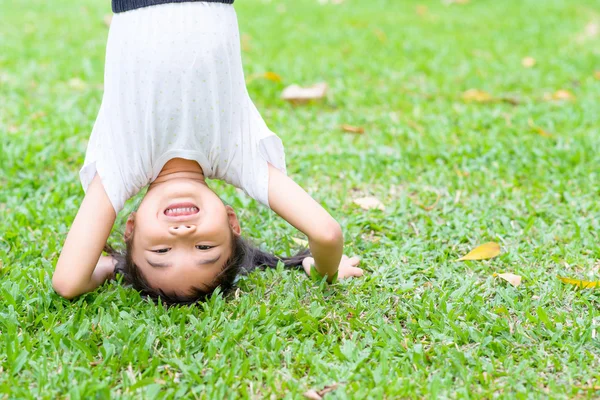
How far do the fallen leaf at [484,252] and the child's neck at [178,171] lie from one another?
3.56 ft

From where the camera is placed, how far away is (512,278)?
2.52 meters

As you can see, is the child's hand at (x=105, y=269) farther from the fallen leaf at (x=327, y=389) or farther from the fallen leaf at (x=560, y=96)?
the fallen leaf at (x=560, y=96)

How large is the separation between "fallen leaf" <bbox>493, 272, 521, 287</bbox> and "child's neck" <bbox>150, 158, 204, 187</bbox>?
117 cm

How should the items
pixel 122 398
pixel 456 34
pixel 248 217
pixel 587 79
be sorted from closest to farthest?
pixel 122 398
pixel 248 217
pixel 587 79
pixel 456 34

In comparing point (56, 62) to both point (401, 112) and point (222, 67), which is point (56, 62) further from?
point (222, 67)

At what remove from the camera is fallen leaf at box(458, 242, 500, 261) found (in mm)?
2704

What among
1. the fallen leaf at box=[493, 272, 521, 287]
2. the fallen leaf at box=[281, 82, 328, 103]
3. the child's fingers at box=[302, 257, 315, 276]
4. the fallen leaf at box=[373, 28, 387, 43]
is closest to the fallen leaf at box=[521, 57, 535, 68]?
the fallen leaf at box=[373, 28, 387, 43]

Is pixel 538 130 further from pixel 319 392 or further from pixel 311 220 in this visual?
pixel 319 392

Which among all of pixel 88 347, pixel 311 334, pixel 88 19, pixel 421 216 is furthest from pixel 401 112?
pixel 88 19

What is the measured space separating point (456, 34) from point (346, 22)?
3.44ft

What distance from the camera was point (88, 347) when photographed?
2076mm

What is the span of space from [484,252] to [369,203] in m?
0.65

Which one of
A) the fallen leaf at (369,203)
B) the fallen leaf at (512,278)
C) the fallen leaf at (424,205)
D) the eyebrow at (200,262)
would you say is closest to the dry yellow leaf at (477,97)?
the fallen leaf at (424,205)

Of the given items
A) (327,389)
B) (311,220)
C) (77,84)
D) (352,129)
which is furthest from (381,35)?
(327,389)
